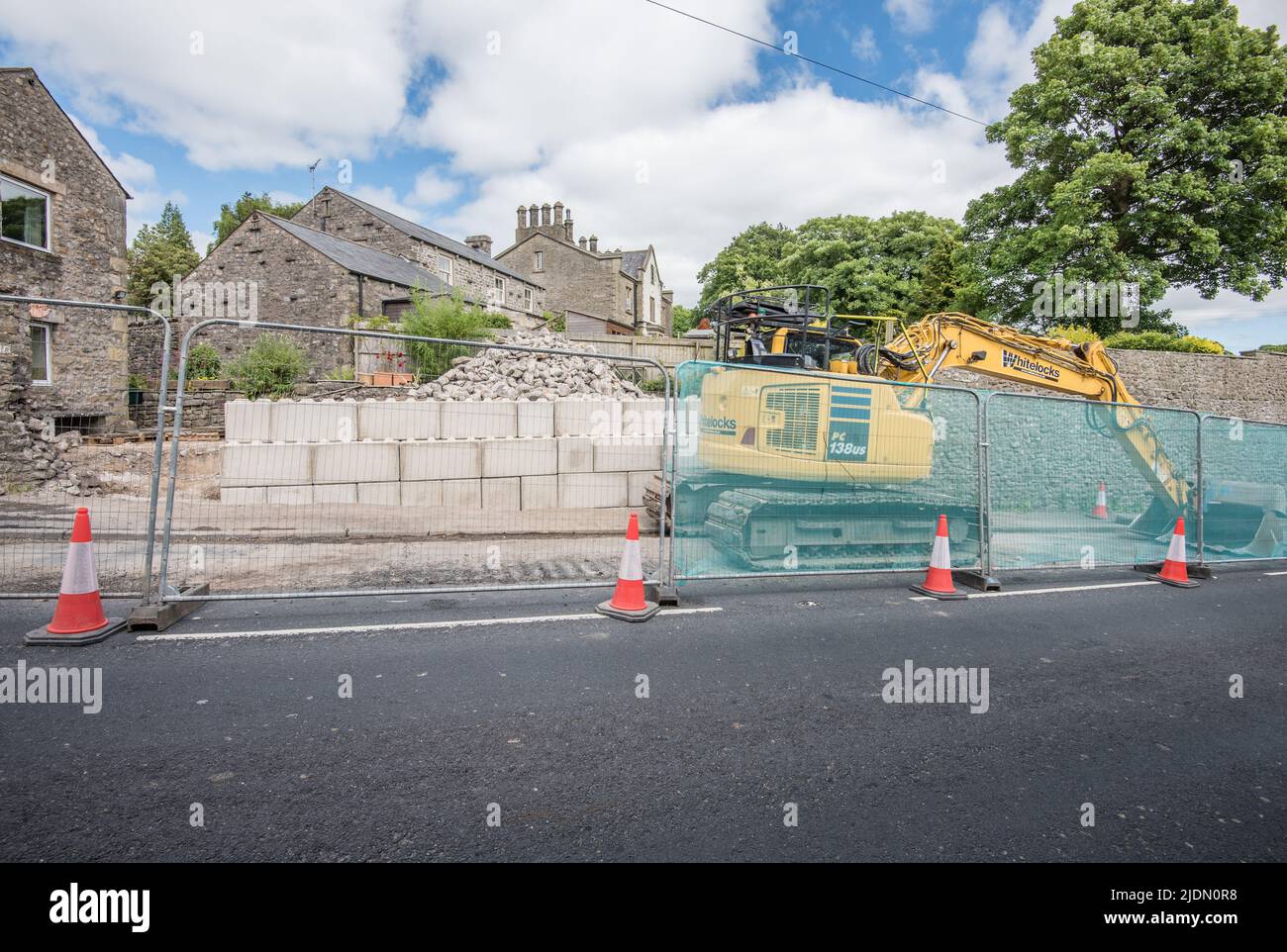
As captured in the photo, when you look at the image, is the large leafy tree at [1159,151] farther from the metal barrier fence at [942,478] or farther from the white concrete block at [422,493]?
the white concrete block at [422,493]

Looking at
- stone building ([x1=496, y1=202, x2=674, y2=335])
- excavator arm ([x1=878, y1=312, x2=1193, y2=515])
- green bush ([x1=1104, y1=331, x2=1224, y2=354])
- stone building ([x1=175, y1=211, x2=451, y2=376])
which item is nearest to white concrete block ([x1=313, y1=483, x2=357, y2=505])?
excavator arm ([x1=878, y1=312, x2=1193, y2=515])

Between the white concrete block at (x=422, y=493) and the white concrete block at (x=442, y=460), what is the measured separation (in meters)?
0.08

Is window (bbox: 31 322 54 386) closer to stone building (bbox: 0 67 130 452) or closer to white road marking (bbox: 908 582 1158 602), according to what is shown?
stone building (bbox: 0 67 130 452)

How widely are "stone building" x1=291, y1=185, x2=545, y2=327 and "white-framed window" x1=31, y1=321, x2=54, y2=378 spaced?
17.6 metres

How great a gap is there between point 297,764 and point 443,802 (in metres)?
0.79

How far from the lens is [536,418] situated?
11406mm

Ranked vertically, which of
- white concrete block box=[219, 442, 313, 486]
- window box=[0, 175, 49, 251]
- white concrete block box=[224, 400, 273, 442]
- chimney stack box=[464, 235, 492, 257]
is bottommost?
white concrete block box=[219, 442, 313, 486]

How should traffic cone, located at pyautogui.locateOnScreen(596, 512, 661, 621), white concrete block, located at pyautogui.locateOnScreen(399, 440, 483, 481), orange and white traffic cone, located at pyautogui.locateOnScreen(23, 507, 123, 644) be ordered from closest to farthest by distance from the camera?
orange and white traffic cone, located at pyautogui.locateOnScreen(23, 507, 123, 644)
traffic cone, located at pyautogui.locateOnScreen(596, 512, 661, 621)
white concrete block, located at pyautogui.locateOnScreen(399, 440, 483, 481)

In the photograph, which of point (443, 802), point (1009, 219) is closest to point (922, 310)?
point (1009, 219)

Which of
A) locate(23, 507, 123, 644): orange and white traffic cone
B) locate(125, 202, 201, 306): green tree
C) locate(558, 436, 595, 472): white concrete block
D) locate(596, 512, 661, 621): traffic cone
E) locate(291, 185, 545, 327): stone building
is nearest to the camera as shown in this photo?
locate(23, 507, 123, 644): orange and white traffic cone

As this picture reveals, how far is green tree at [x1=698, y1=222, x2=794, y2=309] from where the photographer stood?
5478 cm

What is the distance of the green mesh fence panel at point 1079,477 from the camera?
7.84 meters

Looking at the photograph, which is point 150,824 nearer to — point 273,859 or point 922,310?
point 273,859
